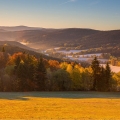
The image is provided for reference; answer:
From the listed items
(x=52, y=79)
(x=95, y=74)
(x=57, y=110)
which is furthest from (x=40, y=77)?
(x=57, y=110)

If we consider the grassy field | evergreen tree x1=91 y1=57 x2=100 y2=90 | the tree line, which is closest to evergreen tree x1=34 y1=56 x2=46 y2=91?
the tree line

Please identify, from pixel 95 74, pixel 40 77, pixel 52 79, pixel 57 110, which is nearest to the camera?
pixel 57 110

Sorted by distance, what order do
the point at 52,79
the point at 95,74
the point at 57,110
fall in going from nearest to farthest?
the point at 57,110 → the point at 52,79 → the point at 95,74

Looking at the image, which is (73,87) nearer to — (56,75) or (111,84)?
(56,75)

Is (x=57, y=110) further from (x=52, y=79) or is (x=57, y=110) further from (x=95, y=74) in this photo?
(x=95, y=74)

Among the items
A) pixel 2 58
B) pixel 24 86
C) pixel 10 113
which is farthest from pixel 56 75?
pixel 10 113

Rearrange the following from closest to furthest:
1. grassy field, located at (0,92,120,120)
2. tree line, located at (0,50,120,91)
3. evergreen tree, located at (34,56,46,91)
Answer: grassy field, located at (0,92,120,120) → tree line, located at (0,50,120,91) → evergreen tree, located at (34,56,46,91)

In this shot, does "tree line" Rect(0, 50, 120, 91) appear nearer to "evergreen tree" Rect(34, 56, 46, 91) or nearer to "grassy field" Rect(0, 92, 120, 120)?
"evergreen tree" Rect(34, 56, 46, 91)

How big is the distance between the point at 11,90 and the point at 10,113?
4005 centimetres

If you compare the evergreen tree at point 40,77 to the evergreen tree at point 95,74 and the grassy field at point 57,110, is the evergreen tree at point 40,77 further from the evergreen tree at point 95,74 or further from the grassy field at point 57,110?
the grassy field at point 57,110

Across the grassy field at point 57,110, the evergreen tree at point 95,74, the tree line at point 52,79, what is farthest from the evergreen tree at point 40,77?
the grassy field at point 57,110

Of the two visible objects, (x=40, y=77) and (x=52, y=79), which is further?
(x=52, y=79)

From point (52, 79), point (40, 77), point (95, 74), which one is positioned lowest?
point (52, 79)

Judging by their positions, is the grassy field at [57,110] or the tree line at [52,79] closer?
the grassy field at [57,110]
